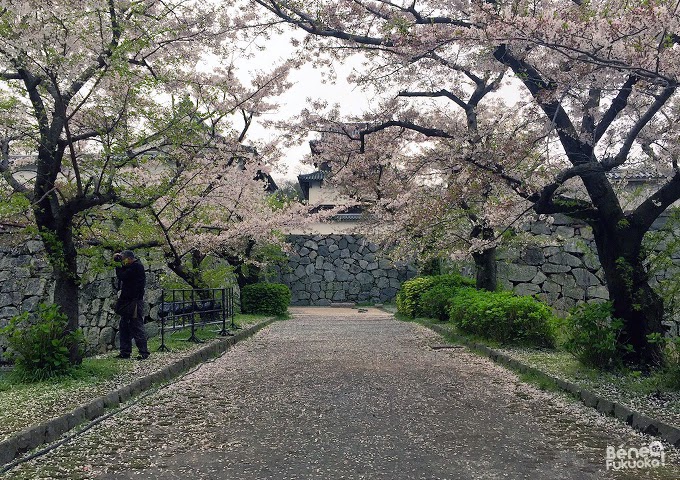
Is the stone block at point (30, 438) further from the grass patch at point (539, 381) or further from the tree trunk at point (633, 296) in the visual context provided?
the tree trunk at point (633, 296)

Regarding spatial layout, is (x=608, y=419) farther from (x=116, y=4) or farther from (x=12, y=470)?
(x=116, y=4)

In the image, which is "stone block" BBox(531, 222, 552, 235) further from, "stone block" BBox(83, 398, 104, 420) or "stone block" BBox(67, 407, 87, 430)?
"stone block" BBox(67, 407, 87, 430)

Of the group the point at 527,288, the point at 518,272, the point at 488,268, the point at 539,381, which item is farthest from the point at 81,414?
the point at 527,288

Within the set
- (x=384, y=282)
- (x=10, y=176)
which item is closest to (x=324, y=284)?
(x=384, y=282)

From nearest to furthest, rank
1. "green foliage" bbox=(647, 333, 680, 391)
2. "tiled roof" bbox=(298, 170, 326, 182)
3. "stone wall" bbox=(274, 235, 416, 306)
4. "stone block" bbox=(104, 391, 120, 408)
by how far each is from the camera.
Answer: "stone block" bbox=(104, 391, 120, 408) → "green foliage" bbox=(647, 333, 680, 391) → "stone wall" bbox=(274, 235, 416, 306) → "tiled roof" bbox=(298, 170, 326, 182)

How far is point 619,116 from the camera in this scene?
988cm

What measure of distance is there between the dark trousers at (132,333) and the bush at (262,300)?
38.6ft

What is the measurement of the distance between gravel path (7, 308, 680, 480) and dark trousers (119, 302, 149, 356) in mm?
1226

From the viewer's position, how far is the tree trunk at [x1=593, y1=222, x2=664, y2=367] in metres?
8.16

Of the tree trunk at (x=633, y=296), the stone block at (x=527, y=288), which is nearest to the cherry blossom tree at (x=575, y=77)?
the tree trunk at (x=633, y=296)

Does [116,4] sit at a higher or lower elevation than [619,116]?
higher

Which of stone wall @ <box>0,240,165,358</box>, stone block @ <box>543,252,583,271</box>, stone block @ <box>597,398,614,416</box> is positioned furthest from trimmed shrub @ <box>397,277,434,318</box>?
stone block @ <box>597,398,614,416</box>

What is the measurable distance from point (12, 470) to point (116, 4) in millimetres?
5832

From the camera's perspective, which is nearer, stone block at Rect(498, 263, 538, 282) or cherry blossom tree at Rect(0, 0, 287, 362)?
cherry blossom tree at Rect(0, 0, 287, 362)
